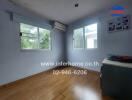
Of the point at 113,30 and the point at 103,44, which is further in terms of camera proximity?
the point at 103,44

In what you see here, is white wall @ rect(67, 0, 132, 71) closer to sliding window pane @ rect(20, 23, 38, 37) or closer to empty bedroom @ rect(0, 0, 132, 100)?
empty bedroom @ rect(0, 0, 132, 100)

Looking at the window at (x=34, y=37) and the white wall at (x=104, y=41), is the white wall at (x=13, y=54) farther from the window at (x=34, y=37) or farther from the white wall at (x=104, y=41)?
the white wall at (x=104, y=41)

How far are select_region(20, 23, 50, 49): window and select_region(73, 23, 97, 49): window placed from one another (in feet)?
4.62

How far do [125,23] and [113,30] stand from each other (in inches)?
14.0

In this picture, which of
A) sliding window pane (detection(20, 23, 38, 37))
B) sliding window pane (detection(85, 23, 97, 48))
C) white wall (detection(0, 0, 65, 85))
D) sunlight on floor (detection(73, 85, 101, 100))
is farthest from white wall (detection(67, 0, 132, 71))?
sliding window pane (detection(20, 23, 38, 37))

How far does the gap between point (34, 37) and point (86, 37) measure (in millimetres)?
2196

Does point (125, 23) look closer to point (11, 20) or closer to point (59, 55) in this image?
point (59, 55)

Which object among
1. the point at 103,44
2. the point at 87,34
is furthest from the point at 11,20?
the point at 103,44

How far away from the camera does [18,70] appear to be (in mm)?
2479

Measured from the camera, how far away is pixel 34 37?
302 cm

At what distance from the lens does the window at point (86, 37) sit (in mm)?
3215

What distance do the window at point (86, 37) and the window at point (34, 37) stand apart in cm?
141

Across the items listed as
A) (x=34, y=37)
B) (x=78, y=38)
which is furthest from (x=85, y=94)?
(x=78, y=38)

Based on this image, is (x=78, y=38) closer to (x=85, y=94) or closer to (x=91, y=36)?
(x=91, y=36)
